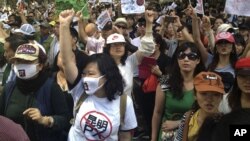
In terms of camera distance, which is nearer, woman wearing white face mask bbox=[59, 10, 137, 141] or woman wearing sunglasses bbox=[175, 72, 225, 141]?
woman wearing sunglasses bbox=[175, 72, 225, 141]

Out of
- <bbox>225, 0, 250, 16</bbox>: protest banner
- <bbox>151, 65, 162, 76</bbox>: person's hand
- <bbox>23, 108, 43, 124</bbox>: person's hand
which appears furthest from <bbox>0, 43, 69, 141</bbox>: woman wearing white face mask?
<bbox>225, 0, 250, 16</bbox>: protest banner

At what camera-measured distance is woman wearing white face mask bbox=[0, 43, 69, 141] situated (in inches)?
136

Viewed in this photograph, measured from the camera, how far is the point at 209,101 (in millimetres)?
3195

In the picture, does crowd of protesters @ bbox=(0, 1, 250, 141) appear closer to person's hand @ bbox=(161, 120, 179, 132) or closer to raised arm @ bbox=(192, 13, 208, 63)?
person's hand @ bbox=(161, 120, 179, 132)

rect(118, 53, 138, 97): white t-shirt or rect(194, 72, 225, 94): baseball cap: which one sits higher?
rect(194, 72, 225, 94): baseball cap

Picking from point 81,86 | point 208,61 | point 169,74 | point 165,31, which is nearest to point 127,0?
point 165,31

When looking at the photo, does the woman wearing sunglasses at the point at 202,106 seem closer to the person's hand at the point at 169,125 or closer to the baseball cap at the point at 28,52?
the person's hand at the point at 169,125

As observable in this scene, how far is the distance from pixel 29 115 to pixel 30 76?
354 millimetres

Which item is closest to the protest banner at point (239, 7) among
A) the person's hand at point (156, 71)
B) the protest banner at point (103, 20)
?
the person's hand at point (156, 71)

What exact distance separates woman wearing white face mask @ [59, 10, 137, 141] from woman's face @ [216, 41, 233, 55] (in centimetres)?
165

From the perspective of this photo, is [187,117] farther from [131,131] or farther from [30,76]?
[30,76]

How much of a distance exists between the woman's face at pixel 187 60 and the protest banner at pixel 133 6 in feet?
11.2

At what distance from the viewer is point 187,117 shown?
3.26m

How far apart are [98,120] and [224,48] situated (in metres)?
2.01
